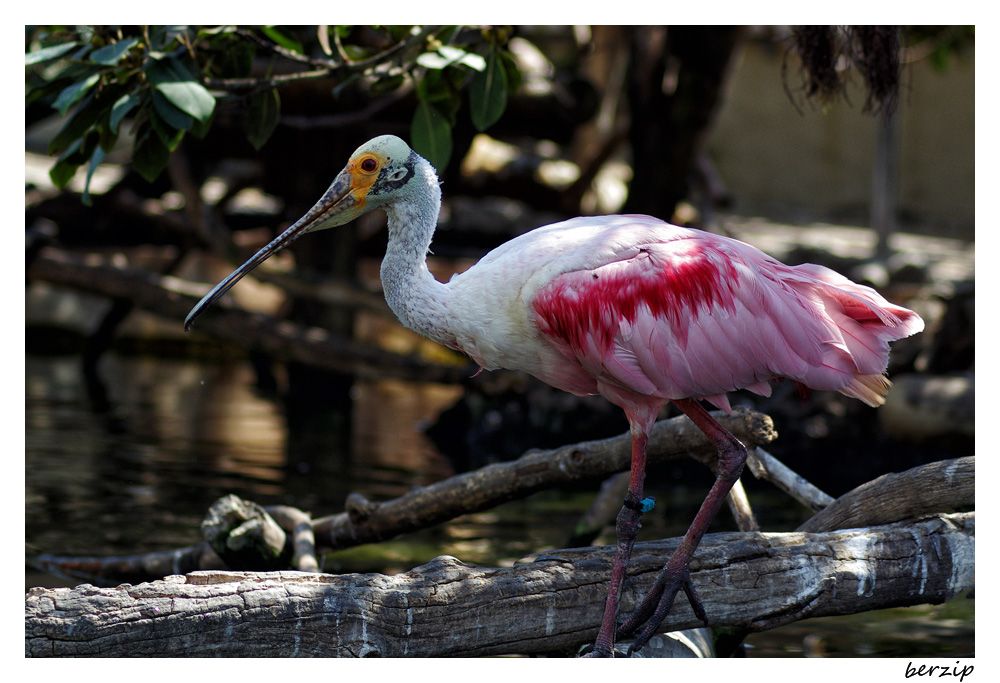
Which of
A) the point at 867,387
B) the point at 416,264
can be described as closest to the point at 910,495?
the point at 867,387

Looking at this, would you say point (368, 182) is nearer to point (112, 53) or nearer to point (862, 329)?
point (112, 53)

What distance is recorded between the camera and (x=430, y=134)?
5594mm

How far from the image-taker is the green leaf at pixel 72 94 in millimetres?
4746

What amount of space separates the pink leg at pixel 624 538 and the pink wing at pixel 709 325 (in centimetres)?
20

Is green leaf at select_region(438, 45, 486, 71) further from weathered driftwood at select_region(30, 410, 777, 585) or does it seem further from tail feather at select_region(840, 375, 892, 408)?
tail feather at select_region(840, 375, 892, 408)

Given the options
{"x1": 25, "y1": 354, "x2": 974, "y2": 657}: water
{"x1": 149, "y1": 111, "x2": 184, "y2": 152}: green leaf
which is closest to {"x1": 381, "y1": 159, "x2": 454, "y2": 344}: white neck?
{"x1": 149, "y1": 111, "x2": 184, "y2": 152}: green leaf

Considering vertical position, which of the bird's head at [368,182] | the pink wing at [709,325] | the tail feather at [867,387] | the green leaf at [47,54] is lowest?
the tail feather at [867,387]

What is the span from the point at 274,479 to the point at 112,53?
15.1ft

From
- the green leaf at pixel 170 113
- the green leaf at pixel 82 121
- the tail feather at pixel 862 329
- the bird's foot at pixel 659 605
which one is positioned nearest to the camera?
the bird's foot at pixel 659 605

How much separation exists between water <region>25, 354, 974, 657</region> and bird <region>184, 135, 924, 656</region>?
1.43 meters

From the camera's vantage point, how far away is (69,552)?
689 cm

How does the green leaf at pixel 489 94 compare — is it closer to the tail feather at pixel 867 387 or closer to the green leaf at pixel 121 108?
the green leaf at pixel 121 108

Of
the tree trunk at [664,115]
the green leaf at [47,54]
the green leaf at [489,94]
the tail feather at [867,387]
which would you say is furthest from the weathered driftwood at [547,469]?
the tree trunk at [664,115]

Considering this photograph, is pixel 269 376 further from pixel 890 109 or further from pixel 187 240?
pixel 890 109
